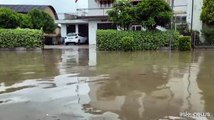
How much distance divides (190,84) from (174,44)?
14.4 m

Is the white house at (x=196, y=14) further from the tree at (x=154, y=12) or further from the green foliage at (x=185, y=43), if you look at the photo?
the green foliage at (x=185, y=43)

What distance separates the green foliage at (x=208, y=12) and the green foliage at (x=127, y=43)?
6452 millimetres

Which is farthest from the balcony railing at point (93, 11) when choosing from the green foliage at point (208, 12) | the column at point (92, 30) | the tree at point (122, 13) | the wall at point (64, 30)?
the green foliage at point (208, 12)

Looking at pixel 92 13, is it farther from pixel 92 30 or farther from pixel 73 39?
pixel 73 39

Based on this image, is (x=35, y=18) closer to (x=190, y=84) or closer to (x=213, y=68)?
(x=213, y=68)

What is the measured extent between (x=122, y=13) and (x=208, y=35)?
6.90 metres

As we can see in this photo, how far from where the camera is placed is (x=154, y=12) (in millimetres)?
23781

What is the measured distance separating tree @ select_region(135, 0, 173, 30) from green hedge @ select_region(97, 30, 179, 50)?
0.77 metres

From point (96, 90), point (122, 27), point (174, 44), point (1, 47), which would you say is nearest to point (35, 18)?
point (1, 47)

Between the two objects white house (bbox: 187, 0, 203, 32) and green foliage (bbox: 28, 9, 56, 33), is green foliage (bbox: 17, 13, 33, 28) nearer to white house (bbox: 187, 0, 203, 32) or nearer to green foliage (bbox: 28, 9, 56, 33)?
green foliage (bbox: 28, 9, 56, 33)

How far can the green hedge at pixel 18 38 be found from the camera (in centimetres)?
2589

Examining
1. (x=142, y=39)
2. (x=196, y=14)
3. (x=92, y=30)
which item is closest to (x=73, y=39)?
(x=92, y=30)

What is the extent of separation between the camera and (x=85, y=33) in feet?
122

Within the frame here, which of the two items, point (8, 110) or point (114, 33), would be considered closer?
point (8, 110)
